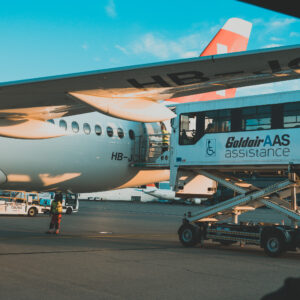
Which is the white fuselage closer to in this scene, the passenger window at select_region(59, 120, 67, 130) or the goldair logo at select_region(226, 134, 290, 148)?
the passenger window at select_region(59, 120, 67, 130)

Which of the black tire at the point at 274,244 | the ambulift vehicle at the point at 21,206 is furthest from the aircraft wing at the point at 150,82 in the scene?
the ambulift vehicle at the point at 21,206

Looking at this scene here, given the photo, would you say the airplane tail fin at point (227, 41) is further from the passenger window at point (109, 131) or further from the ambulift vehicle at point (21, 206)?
the ambulift vehicle at point (21, 206)

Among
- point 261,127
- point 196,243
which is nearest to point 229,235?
point 196,243

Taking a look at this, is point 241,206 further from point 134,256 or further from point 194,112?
point 134,256

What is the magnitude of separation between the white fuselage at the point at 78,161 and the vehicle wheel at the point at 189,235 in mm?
4876

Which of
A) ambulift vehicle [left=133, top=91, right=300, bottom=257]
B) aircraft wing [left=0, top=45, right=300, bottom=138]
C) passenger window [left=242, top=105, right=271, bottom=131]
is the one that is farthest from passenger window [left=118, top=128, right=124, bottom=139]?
aircraft wing [left=0, top=45, right=300, bottom=138]

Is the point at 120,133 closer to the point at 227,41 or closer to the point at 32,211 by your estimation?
the point at 227,41

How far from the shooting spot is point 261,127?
13898 millimetres

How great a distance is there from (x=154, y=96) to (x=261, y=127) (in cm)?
623

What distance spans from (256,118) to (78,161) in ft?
23.2

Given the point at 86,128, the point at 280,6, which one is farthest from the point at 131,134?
the point at 280,6

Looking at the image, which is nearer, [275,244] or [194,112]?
[275,244]

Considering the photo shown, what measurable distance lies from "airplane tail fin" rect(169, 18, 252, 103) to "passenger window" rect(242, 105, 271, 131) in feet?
22.3

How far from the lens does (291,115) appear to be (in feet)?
43.5
